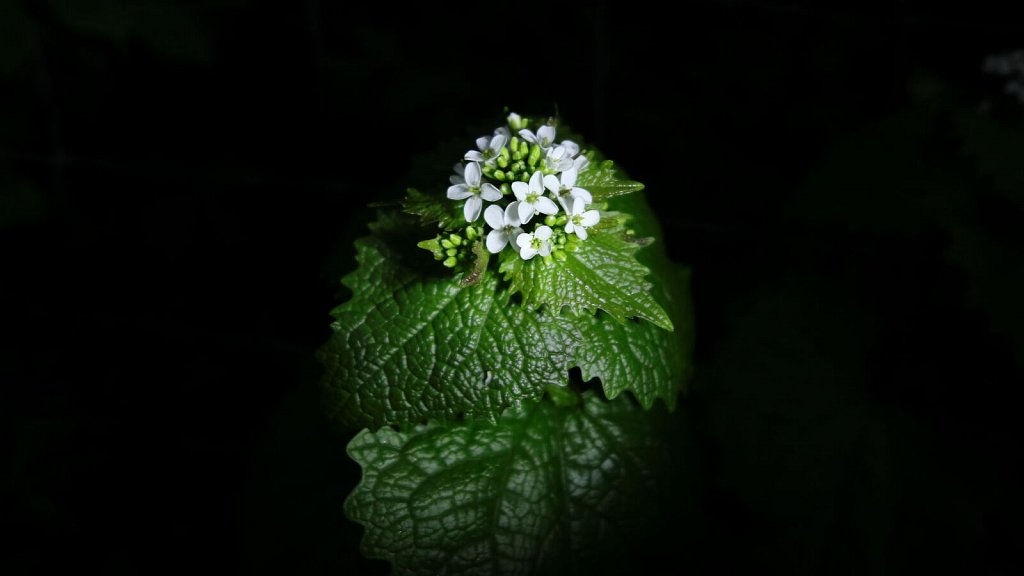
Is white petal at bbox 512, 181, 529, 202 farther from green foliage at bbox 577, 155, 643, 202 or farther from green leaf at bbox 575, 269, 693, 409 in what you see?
green leaf at bbox 575, 269, 693, 409

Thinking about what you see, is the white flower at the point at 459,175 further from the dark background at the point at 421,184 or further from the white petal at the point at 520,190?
the dark background at the point at 421,184

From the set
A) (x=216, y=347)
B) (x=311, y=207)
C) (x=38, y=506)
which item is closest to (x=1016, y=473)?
(x=311, y=207)

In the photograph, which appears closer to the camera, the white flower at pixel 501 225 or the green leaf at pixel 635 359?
the white flower at pixel 501 225

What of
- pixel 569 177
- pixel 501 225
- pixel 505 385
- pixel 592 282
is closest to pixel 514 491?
pixel 505 385

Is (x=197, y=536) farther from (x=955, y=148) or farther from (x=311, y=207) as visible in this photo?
(x=955, y=148)

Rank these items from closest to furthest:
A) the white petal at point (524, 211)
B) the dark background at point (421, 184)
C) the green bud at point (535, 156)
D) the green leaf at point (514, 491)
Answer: the white petal at point (524, 211)
the green bud at point (535, 156)
the green leaf at point (514, 491)
the dark background at point (421, 184)

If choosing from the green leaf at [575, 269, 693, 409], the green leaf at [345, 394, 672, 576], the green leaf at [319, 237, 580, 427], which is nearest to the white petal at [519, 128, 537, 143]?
the green leaf at [319, 237, 580, 427]

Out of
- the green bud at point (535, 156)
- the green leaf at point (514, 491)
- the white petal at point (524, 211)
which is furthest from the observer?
the green leaf at point (514, 491)

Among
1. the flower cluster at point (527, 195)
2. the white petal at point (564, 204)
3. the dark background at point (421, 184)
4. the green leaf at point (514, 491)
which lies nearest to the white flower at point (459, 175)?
the flower cluster at point (527, 195)
